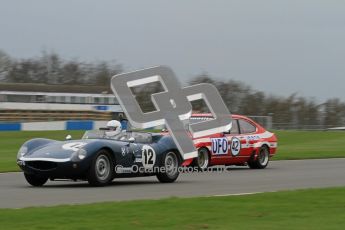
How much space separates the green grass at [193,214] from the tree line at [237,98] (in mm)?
29457

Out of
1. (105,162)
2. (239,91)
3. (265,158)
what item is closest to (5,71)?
(239,91)

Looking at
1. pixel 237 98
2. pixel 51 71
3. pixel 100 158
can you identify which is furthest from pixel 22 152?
pixel 51 71

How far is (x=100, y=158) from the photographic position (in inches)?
525

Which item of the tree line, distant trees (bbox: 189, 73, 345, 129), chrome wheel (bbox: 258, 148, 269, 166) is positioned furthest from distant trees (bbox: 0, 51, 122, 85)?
chrome wheel (bbox: 258, 148, 269, 166)

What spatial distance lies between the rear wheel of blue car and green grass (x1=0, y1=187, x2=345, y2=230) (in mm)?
3081

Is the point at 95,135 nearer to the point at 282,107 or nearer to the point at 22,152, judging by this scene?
the point at 22,152

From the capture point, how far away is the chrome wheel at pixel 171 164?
14961 millimetres

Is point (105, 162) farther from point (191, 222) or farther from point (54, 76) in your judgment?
point (54, 76)

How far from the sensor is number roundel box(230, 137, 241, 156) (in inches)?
755

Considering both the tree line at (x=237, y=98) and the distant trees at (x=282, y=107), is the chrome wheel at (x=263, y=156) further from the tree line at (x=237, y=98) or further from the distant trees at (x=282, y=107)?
the distant trees at (x=282, y=107)

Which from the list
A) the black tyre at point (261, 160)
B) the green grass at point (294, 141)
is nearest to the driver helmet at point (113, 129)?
the black tyre at point (261, 160)

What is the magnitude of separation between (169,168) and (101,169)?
6.61 feet

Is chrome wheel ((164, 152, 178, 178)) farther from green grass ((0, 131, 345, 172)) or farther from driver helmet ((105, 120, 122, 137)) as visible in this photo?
green grass ((0, 131, 345, 172))

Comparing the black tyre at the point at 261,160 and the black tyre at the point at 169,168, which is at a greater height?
the black tyre at the point at 169,168
